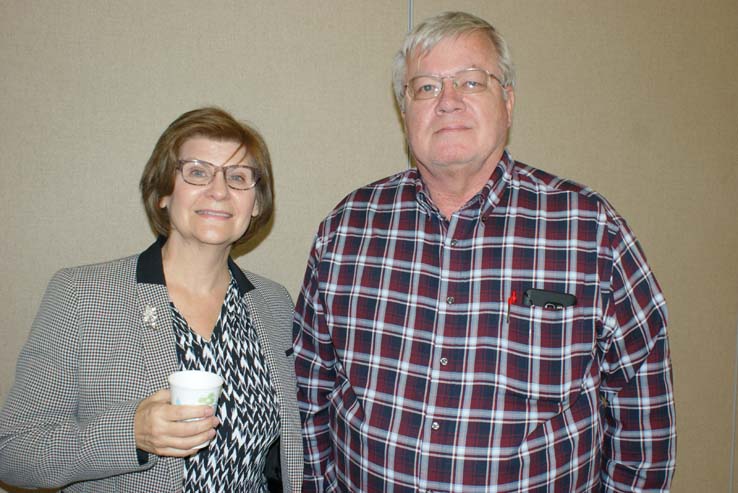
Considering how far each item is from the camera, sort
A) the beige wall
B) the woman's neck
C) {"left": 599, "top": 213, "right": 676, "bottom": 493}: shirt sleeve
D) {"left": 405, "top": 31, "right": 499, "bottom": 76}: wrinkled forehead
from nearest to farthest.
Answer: {"left": 599, "top": 213, "right": 676, "bottom": 493}: shirt sleeve → {"left": 405, "top": 31, "right": 499, "bottom": 76}: wrinkled forehead → the woman's neck → the beige wall

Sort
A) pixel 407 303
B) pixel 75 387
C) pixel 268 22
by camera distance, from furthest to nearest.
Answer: pixel 268 22, pixel 407 303, pixel 75 387

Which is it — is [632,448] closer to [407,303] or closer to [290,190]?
[407,303]

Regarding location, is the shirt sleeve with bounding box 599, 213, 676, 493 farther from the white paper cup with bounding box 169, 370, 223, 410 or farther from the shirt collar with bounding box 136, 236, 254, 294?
the shirt collar with bounding box 136, 236, 254, 294

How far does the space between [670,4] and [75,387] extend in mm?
3001

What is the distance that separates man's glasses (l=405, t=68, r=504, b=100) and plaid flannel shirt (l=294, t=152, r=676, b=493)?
26cm

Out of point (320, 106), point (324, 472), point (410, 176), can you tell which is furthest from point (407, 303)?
point (320, 106)

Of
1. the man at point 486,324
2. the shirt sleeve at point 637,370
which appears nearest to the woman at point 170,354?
the man at point 486,324

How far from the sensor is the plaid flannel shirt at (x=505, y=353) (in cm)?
168

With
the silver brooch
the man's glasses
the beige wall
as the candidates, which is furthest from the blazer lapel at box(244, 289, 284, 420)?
the man's glasses

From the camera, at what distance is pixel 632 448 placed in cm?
179

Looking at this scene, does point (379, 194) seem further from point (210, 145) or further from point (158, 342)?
point (158, 342)

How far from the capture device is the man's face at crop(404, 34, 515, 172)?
5.81 ft

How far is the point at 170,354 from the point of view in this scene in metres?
1.75

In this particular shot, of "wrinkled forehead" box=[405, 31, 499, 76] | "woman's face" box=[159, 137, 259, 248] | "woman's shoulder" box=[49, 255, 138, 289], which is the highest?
"wrinkled forehead" box=[405, 31, 499, 76]
